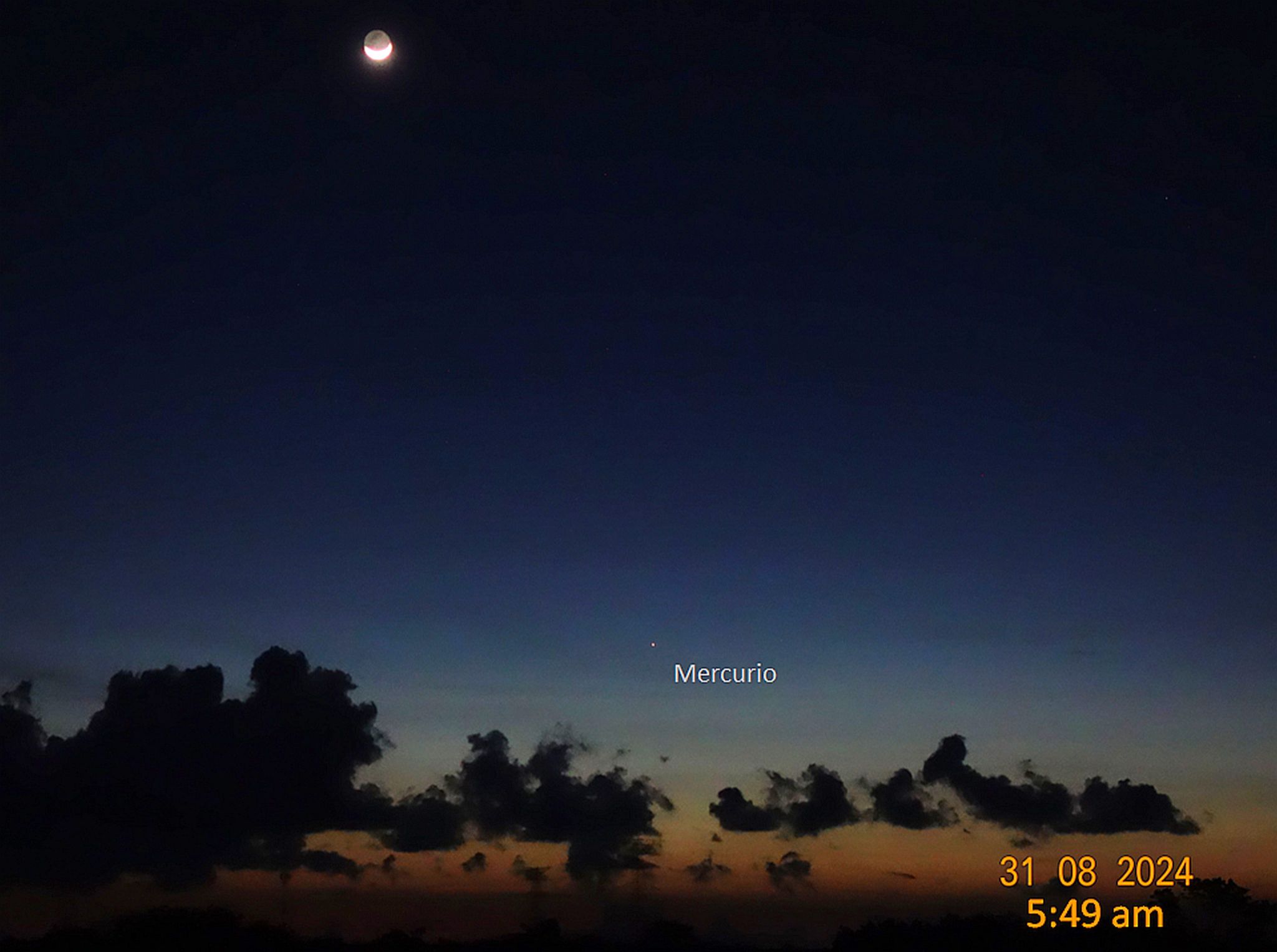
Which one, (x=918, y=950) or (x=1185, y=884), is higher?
(x=1185, y=884)

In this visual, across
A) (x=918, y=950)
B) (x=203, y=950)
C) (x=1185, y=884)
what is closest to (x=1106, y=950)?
(x=1185, y=884)

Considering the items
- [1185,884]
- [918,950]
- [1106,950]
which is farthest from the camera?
[918,950]

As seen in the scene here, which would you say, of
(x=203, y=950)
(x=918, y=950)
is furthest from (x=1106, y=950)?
(x=203, y=950)

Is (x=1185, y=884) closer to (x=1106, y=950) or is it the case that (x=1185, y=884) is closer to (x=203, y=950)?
(x=1106, y=950)

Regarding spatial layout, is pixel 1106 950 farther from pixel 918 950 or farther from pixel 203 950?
pixel 203 950

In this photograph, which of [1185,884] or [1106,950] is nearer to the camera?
[1185,884]

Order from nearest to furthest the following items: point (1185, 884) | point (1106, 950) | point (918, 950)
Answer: point (1185, 884) < point (1106, 950) < point (918, 950)

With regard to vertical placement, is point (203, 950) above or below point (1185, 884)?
below

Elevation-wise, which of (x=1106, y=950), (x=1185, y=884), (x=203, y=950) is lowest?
(x=203, y=950)

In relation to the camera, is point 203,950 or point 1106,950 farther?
point 203,950
